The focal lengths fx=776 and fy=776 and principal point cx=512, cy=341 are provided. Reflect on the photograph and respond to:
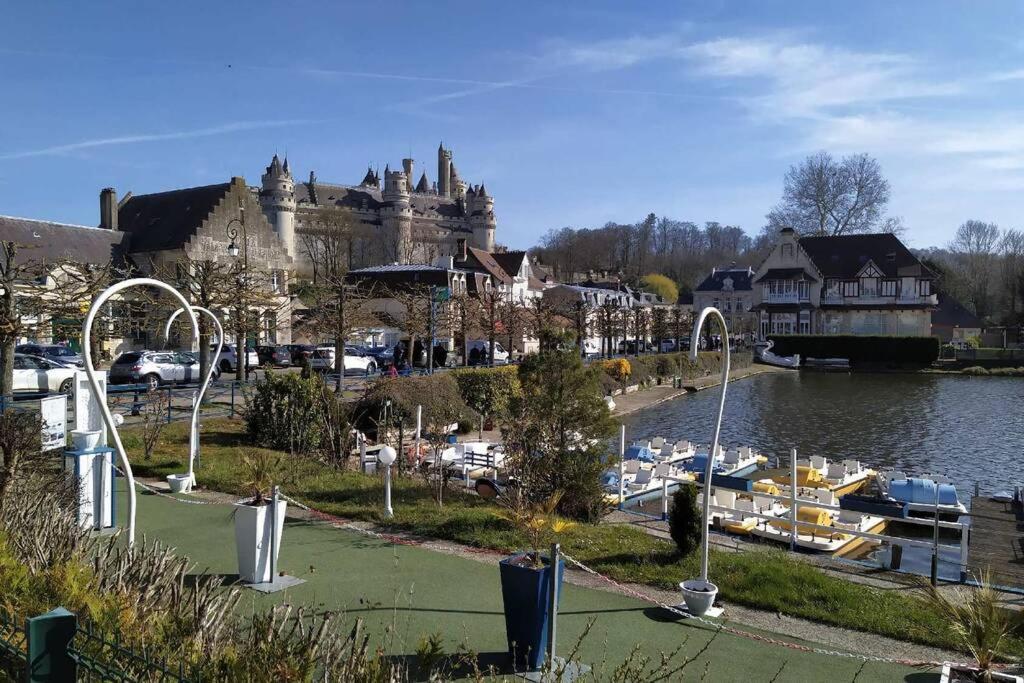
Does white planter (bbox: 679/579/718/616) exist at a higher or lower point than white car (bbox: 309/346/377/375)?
lower

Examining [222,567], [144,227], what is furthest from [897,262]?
[222,567]

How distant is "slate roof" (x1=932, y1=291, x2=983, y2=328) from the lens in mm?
84688

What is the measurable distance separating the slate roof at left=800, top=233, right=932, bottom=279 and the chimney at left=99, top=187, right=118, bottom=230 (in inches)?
2442

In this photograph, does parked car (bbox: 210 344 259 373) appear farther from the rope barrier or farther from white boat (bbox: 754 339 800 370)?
white boat (bbox: 754 339 800 370)

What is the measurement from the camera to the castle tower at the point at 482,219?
120125mm

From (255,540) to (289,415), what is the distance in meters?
9.86

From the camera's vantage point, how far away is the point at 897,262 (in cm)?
7438

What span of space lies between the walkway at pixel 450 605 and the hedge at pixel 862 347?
64.1 m

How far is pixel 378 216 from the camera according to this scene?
393ft

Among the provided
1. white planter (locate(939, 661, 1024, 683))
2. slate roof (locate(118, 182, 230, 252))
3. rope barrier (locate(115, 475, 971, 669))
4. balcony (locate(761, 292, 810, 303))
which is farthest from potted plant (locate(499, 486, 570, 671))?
balcony (locate(761, 292, 810, 303))

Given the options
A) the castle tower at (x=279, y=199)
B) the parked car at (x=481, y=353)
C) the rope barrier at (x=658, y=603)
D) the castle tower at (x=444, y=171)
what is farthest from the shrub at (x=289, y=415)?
the castle tower at (x=444, y=171)

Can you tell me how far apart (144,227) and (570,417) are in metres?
42.2

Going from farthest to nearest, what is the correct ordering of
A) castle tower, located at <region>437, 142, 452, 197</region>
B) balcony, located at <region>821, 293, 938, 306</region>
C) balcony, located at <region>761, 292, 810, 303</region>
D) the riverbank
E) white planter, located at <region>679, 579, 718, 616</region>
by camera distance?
castle tower, located at <region>437, 142, 452, 197</region> → balcony, located at <region>761, 292, 810, 303</region> → balcony, located at <region>821, 293, 938, 306</region> → the riverbank → white planter, located at <region>679, 579, 718, 616</region>

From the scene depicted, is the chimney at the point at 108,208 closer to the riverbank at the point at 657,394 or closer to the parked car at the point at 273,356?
the parked car at the point at 273,356
